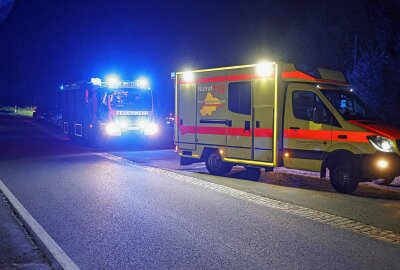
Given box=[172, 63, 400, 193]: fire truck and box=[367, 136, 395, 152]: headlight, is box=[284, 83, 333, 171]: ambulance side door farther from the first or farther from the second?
box=[367, 136, 395, 152]: headlight

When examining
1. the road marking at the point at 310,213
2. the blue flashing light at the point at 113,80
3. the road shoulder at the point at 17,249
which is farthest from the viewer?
the blue flashing light at the point at 113,80

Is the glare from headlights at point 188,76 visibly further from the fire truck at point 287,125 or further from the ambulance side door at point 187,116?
the ambulance side door at point 187,116

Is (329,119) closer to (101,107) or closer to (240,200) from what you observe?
(240,200)

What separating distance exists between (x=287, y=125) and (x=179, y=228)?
4.91 meters

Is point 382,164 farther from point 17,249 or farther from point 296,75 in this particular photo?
point 17,249

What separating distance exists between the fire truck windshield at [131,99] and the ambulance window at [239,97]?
982 centimetres

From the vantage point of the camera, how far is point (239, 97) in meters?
11.8

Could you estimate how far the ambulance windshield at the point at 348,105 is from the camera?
1011 centimetres

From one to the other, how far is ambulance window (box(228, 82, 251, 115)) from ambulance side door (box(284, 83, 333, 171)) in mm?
1109

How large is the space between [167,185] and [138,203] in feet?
6.89

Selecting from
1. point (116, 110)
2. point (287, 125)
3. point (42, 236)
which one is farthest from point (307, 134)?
point (116, 110)

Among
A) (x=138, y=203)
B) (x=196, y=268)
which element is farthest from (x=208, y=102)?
(x=196, y=268)

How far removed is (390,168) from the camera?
9.30 meters

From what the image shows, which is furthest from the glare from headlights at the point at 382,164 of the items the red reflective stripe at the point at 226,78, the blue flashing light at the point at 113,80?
the blue flashing light at the point at 113,80
